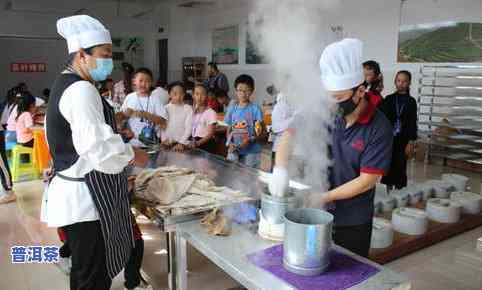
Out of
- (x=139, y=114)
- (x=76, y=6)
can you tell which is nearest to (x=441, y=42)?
(x=139, y=114)

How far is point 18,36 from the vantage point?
9.29 meters

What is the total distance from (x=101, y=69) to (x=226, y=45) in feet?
27.1

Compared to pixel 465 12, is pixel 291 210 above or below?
below

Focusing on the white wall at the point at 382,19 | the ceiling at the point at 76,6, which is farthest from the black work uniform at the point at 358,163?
the ceiling at the point at 76,6

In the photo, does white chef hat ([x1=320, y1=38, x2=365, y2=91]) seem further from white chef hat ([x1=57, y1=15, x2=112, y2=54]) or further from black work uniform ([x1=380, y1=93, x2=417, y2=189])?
black work uniform ([x1=380, y1=93, x2=417, y2=189])

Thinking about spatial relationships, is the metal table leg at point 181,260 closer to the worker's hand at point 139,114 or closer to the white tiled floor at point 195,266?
the white tiled floor at point 195,266

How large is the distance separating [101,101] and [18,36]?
9414 mm

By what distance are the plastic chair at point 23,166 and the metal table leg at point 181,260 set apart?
149 inches

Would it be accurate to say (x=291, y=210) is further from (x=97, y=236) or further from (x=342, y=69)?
(x=97, y=236)

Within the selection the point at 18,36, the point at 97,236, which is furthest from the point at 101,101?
the point at 18,36

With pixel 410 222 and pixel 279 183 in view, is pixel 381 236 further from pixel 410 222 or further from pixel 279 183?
pixel 279 183

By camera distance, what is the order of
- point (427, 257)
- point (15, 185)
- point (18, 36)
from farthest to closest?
point (18, 36)
point (15, 185)
point (427, 257)

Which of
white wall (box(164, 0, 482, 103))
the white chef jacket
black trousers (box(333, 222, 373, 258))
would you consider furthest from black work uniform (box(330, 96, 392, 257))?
white wall (box(164, 0, 482, 103))

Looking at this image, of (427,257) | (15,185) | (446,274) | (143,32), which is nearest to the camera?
(446,274)
